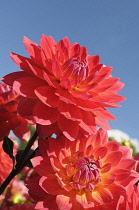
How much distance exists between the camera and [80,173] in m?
1.09

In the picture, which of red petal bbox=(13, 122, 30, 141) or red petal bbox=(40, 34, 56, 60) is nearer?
red petal bbox=(40, 34, 56, 60)

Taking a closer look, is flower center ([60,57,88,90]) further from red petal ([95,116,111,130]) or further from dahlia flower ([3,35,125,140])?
red petal ([95,116,111,130])

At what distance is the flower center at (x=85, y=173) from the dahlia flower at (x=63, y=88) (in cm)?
13

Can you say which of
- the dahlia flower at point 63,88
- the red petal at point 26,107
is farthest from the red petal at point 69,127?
the red petal at point 26,107

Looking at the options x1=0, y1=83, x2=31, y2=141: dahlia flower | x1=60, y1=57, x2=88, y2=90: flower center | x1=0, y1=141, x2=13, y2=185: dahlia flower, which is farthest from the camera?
x1=0, y1=141, x2=13, y2=185: dahlia flower

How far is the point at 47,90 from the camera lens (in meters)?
1.09

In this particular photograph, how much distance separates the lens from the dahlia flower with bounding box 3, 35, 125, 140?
3.41 ft

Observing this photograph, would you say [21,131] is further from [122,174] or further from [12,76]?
[122,174]

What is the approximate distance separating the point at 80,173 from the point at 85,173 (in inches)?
0.7

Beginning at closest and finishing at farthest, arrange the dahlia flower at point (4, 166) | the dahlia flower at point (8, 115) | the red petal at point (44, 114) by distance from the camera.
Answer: the red petal at point (44, 114) → the dahlia flower at point (8, 115) → the dahlia flower at point (4, 166)

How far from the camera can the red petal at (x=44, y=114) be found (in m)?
1.02

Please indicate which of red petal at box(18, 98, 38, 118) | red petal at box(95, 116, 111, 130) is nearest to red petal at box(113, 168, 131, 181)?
red petal at box(95, 116, 111, 130)

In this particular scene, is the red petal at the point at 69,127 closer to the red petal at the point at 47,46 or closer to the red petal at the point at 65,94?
the red petal at the point at 65,94

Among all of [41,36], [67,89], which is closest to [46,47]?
[41,36]
